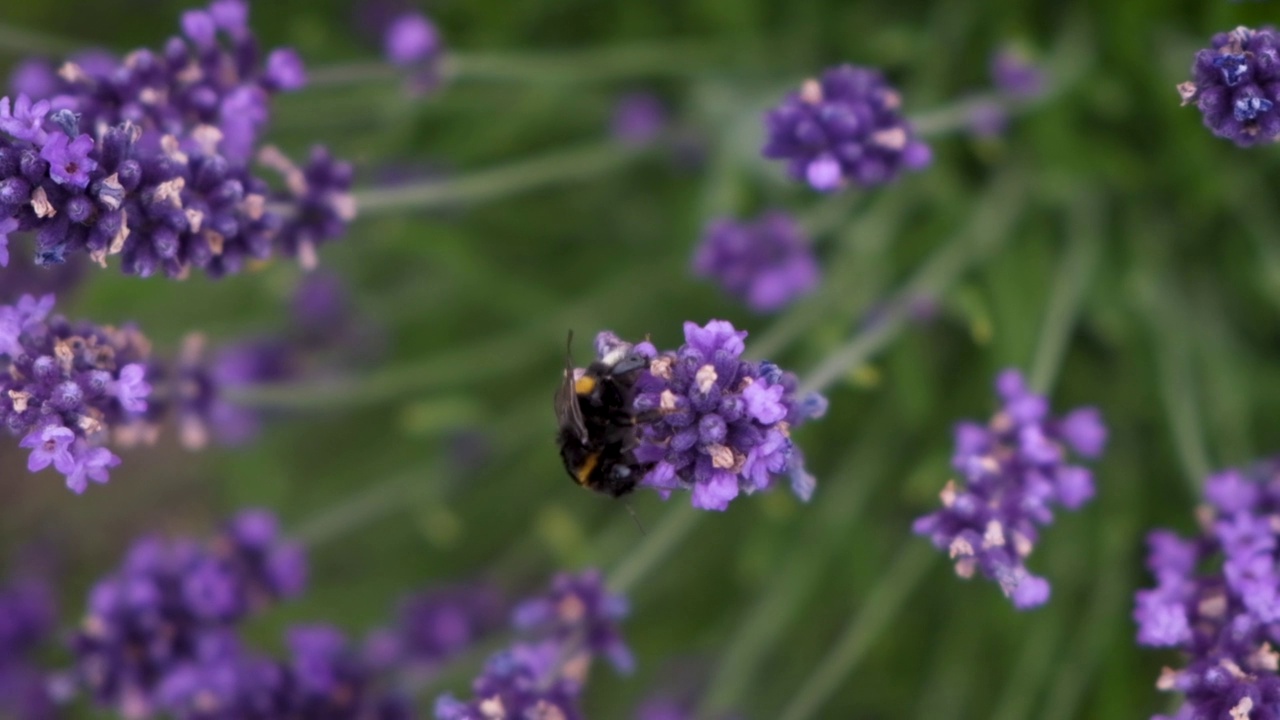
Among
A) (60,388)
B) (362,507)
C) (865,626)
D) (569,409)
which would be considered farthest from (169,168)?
(865,626)

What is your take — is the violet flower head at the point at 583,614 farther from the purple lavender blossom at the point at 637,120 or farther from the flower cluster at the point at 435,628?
the purple lavender blossom at the point at 637,120

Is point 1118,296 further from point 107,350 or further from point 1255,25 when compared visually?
point 107,350

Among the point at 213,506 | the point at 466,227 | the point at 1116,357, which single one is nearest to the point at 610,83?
the point at 466,227

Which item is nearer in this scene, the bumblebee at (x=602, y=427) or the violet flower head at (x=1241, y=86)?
the violet flower head at (x=1241, y=86)

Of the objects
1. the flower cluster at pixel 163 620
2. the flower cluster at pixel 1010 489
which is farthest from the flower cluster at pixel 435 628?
the flower cluster at pixel 1010 489

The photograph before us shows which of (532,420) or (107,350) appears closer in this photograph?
(107,350)

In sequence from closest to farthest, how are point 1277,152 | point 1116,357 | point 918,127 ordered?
point 918,127
point 1277,152
point 1116,357
